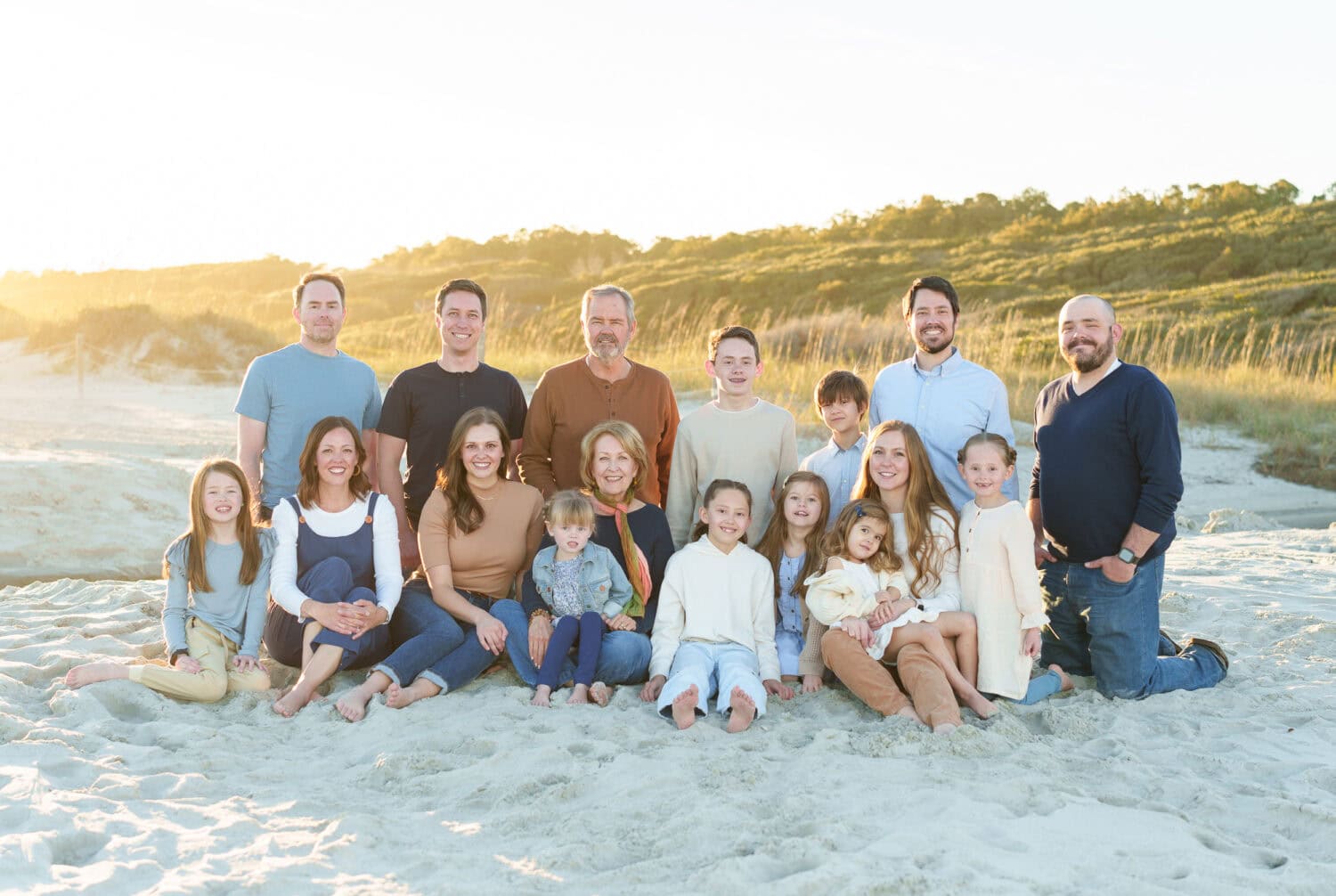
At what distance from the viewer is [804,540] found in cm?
482

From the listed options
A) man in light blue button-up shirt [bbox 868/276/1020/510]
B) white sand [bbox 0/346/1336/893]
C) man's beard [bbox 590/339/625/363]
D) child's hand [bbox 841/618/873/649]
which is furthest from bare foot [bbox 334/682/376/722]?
man in light blue button-up shirt [bbox 868/276/1020/510]

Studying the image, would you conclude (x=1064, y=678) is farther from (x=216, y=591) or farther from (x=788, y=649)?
(x=216, y=591)

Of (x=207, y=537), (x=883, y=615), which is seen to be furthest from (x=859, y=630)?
(x=207, y=537)

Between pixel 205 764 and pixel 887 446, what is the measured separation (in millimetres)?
2890

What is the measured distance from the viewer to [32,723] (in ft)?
13.3

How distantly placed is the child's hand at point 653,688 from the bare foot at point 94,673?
7.08 feet

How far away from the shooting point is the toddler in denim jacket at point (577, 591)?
4.57m

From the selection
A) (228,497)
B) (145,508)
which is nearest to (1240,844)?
(228,497)

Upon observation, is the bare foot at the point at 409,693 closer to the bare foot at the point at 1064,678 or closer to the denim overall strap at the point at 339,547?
the denim overall strap at the point at 339,547

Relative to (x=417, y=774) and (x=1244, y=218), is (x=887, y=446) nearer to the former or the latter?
(x=417, y=774)

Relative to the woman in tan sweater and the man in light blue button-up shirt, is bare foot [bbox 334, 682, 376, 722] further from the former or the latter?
the man in light blue button-up shirt

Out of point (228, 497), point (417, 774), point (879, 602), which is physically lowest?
point (417, 774)

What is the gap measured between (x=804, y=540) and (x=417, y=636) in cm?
174

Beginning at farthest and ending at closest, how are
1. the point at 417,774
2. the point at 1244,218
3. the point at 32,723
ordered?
the point at 1244,218
the point at 32,723
the point at 417,774
